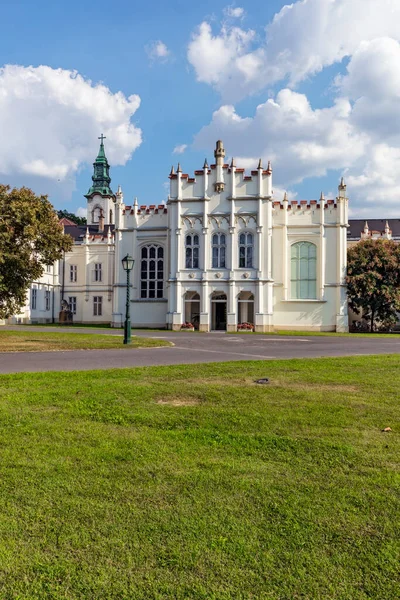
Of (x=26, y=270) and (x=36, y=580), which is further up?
(x=26, y=270)

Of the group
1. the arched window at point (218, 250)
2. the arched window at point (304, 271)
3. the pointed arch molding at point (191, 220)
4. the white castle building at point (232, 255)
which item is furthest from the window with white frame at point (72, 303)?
the arched window at point (304, 271)

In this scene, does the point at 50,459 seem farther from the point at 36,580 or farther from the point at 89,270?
the point at 89,270

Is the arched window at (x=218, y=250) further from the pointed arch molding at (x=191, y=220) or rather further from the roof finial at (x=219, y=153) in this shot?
the roof finial at (x=219, y=153)

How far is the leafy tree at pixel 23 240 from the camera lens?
2172 cm

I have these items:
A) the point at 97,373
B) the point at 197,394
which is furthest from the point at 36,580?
the point at 97,373

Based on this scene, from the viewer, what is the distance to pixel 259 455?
4914 millimetres

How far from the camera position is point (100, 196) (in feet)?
302

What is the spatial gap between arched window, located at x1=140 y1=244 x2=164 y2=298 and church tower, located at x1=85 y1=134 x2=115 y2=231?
46.6 meters

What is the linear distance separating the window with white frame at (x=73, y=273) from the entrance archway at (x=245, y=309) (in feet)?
73.6

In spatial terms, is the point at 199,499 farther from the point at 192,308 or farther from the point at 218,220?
the point at 192,308

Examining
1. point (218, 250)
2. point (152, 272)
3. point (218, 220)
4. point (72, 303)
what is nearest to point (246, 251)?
point (218, 250)

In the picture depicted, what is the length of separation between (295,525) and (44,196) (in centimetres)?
2365

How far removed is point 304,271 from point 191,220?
38.3 feet

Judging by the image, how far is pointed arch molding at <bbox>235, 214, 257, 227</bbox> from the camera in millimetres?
41906
